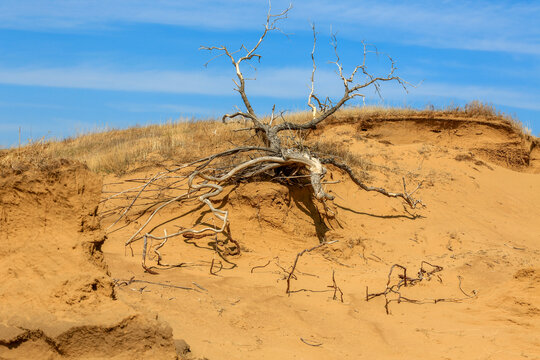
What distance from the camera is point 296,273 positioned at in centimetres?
746

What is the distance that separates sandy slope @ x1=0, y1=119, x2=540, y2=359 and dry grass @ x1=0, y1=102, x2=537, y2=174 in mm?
1402

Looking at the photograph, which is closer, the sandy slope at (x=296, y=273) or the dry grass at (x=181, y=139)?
the sandy slope at (x=296, y=273)

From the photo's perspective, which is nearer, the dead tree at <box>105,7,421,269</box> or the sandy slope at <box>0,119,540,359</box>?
the sandy slope at <box>0,119,540,359</box>

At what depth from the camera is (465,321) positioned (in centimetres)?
576

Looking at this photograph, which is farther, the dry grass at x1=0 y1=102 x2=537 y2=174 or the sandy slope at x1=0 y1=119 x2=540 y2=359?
the dry grass at x1=0 y1=102 x2=537 y2=174

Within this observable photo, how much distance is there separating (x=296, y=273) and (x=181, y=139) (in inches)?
251

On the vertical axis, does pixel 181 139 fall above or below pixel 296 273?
above

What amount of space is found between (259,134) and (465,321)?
6545 mm

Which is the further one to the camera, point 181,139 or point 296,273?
point 181,139

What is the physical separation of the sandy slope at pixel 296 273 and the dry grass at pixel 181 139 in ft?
4.60

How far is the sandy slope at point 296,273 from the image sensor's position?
3.67m

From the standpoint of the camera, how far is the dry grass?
1162cm

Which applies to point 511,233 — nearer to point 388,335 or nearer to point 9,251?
point 388,335

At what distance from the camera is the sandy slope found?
12.0 ft
